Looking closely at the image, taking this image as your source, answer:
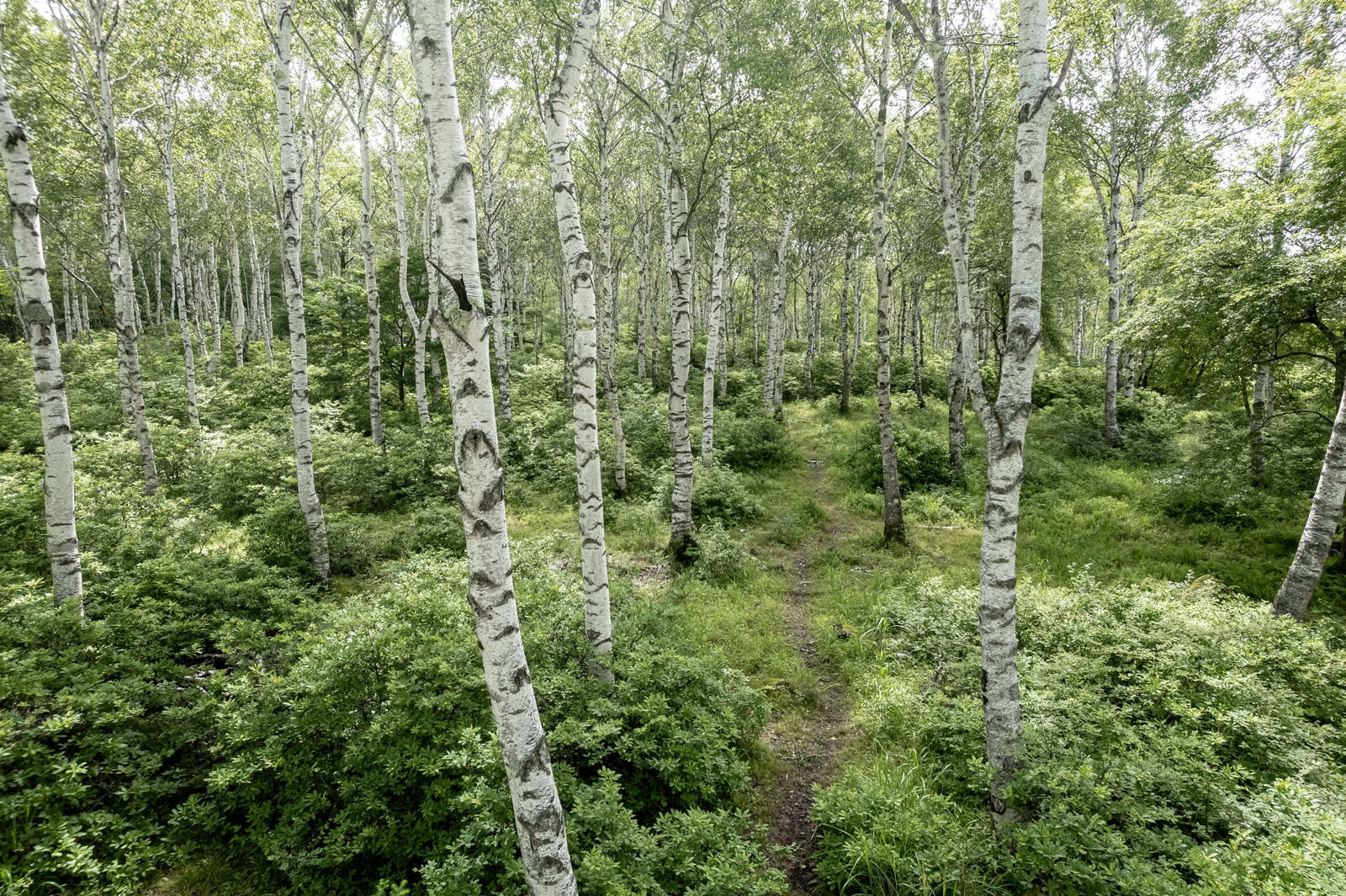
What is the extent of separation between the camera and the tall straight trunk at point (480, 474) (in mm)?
2752

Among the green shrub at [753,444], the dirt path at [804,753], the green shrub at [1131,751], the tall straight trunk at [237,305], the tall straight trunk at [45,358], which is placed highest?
the tall straight trunk at [237,305]

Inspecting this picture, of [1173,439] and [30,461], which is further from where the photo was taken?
[1173,439]

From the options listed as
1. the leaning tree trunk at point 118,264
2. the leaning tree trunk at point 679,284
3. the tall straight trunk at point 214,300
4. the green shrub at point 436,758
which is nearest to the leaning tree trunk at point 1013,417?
the green shrub at point 436,758

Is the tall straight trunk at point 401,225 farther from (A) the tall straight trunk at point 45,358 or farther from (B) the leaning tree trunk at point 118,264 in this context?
(A) the tall straight trunk at point 45,358

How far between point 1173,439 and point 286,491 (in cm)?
2387

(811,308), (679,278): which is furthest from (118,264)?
(811,308)

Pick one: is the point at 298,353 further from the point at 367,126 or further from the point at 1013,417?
the point at 1013,417

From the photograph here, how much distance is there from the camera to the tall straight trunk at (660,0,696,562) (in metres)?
9.20

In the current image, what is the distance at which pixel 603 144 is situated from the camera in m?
12.9

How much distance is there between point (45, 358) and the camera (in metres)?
6.06

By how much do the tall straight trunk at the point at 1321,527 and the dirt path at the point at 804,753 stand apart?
6.00m

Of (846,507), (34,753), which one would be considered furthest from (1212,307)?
(34,753)

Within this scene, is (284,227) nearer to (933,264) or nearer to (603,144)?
(603,144)

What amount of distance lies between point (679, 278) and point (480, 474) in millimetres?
7667
